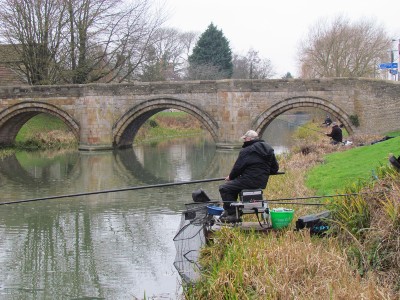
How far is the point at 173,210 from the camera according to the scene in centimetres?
1032

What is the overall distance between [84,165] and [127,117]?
184 inches

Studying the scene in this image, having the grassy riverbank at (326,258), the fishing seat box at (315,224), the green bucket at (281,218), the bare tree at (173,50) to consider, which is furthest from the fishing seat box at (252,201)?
the bare tree at (173,50)

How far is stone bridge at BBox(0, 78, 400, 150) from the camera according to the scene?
67.6 feet

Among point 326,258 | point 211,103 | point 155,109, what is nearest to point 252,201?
point 326,258

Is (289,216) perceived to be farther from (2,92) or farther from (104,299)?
(2,92)

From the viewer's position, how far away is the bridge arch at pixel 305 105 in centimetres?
2092

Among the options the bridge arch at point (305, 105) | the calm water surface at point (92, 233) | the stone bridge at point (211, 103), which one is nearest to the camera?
the calm water surface at point (92, 233)

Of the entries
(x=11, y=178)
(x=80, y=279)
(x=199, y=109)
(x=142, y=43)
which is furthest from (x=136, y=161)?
(x=80, y=279)

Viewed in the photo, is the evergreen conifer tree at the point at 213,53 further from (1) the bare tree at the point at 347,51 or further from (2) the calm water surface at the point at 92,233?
(2) the calm water surface at the point at 92,233

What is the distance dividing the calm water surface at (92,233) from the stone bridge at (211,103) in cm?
470

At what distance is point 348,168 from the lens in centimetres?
990

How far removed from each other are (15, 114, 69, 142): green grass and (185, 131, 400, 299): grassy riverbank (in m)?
21.6

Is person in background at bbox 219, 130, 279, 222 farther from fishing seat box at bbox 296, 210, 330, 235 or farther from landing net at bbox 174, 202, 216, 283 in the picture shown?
fishing seat box at bbox 296, 210, 330, 235

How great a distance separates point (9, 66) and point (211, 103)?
1151cm
